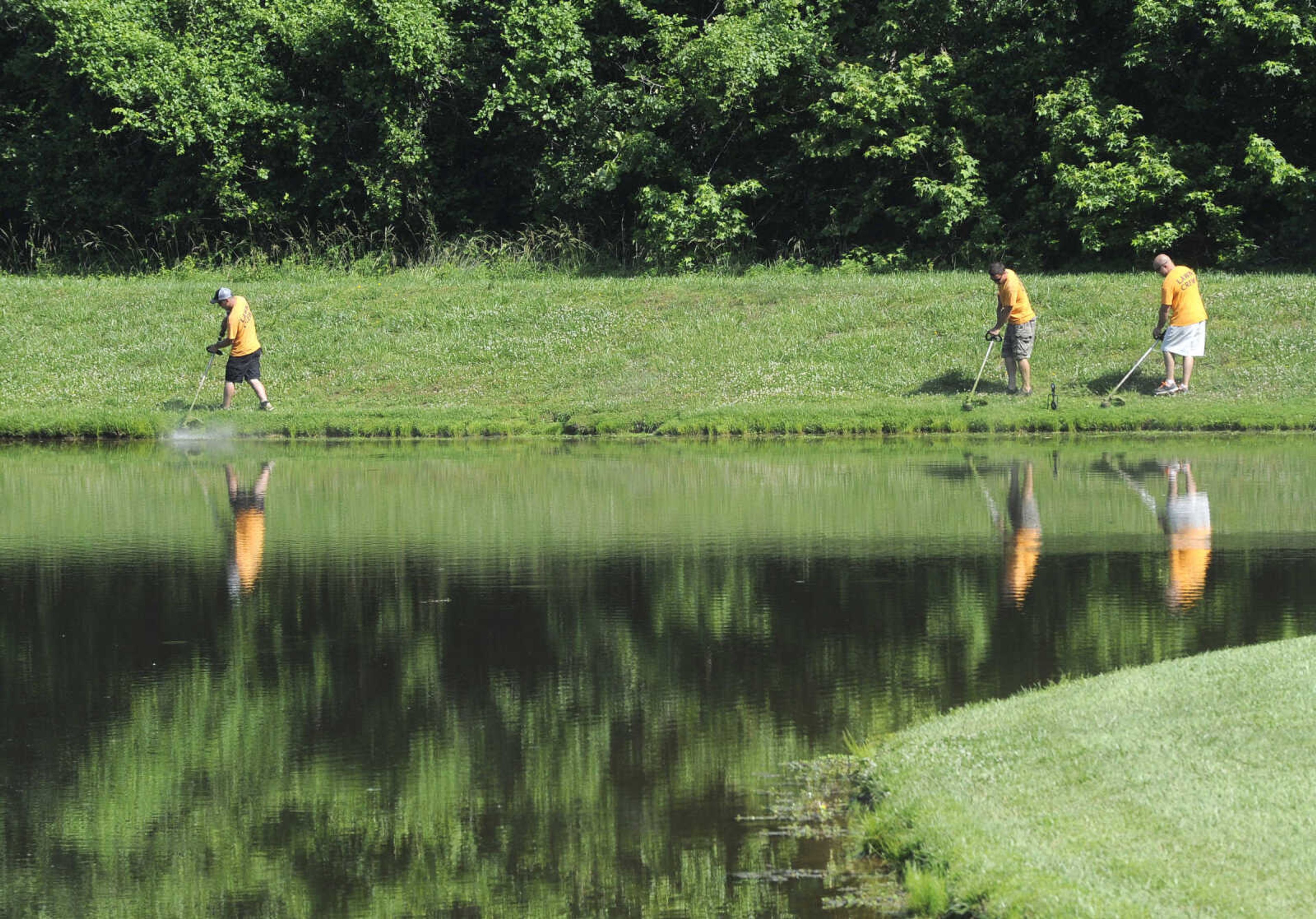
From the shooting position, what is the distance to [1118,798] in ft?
18.8

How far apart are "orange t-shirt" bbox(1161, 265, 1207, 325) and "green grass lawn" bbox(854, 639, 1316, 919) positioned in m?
15.3

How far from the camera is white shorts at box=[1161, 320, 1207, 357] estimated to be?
72.5 ft

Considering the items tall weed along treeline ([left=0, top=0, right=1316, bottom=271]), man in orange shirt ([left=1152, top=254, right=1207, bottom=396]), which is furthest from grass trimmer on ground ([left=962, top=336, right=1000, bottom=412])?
tall weed along treeline ([left=0, top=0, right=1316, bottom=271])

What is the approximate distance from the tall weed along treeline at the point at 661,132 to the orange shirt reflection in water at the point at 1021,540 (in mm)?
18486

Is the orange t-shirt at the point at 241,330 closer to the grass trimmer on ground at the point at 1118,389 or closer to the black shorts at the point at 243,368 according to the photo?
the black shorts at the point at 243,368

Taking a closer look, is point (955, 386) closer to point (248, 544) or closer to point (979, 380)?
point (979, 380)

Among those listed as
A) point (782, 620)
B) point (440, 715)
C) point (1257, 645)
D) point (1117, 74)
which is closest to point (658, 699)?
point (440, 715)

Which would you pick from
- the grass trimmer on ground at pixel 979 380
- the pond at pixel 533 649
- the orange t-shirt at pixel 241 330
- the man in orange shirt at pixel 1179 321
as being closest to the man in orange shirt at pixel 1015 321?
the grass trimmer on ground at pixel 979 380

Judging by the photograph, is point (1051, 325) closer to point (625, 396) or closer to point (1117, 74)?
point (625, 396)

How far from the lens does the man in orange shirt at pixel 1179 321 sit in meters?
22.0

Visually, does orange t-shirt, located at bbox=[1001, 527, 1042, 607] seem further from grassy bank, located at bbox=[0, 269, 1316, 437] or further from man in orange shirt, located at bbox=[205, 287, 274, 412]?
man in orange shirt, located at bbox=[205, 287, 274, 412]

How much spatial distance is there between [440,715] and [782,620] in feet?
8.74

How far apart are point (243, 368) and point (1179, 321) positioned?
13.0 metres

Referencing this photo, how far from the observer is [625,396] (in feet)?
78.7
